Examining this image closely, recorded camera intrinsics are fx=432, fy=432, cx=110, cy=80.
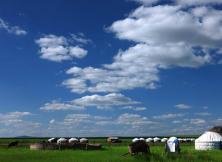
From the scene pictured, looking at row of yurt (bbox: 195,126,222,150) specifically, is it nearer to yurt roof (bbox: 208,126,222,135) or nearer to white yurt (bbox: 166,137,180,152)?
yurt roof (bbox: 208,126,222,135)

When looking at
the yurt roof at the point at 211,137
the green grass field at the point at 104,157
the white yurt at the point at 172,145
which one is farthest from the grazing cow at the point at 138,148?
the yurt roof at the point at 211,137

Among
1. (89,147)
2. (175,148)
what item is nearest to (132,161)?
(175,148)

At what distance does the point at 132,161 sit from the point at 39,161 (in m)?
7.15

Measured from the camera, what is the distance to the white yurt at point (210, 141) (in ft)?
196

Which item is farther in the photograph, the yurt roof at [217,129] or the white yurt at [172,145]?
the yurt roof at [217,129]

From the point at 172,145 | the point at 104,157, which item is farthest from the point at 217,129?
the point at 104,157

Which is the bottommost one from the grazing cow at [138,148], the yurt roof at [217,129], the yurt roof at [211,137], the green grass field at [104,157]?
the green grass field at [104,157]

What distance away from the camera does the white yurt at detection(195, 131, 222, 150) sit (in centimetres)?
5981

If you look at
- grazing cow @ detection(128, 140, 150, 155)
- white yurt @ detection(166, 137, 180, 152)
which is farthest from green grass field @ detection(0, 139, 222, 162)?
white yurt @ detection(166, 137, 180, 152)

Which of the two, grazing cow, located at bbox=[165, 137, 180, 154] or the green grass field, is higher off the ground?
grazing cow, located at bbox=[165, 137, 180, 154]

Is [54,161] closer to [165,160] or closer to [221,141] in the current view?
[165,160]

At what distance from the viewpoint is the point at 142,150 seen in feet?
141

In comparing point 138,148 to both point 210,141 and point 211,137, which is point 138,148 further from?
point 211,137

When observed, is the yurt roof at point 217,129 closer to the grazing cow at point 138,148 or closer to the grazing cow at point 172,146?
the grazing cow at point 172,146
